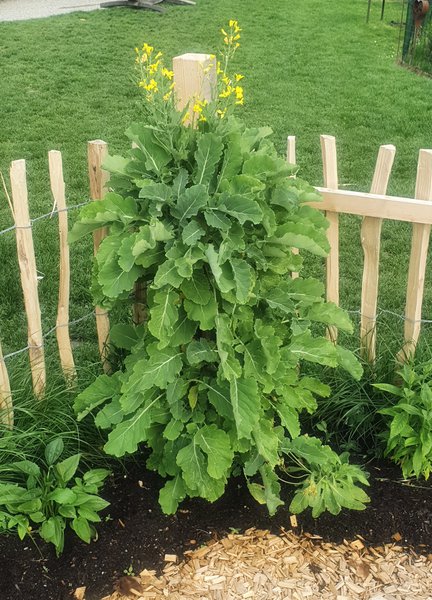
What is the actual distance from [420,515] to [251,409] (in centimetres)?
105

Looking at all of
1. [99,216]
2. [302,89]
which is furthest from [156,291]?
[302,89]

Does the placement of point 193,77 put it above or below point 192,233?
above

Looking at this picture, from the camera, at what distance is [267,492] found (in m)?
2.89

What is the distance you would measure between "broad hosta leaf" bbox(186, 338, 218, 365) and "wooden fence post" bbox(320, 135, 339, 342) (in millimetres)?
826

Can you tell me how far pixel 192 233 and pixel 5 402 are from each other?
4.31 ft

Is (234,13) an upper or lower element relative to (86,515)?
upper

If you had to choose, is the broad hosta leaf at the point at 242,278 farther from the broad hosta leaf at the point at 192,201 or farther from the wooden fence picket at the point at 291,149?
the wooden fence picket at the point at 291,149

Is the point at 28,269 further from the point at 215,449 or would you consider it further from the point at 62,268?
the point at 215,449

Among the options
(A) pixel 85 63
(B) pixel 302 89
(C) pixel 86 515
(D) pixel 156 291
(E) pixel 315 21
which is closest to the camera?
(D) pixel 156 291

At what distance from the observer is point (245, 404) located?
2531 millimetres

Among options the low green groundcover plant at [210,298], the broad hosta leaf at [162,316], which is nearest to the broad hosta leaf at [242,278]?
the low green groundcover plant at [210,298]

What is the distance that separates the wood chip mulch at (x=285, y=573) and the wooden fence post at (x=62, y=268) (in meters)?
1.01

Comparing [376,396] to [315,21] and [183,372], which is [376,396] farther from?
[315,21]

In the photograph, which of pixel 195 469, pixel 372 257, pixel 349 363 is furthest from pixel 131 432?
pixel 372 257
